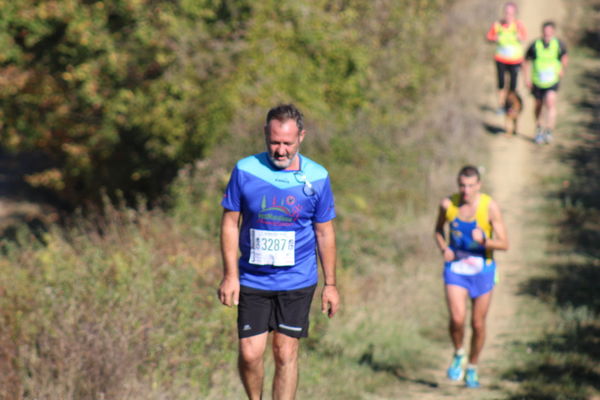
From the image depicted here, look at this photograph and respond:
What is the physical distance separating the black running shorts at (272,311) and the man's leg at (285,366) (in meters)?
0.05

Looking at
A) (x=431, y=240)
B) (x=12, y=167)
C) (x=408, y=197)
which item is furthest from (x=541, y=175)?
(x=12, y=167)

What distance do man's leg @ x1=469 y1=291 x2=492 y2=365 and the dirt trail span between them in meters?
0.39

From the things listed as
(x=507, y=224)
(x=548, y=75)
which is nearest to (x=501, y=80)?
(x=548, y=75)

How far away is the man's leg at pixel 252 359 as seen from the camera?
16.3 ft

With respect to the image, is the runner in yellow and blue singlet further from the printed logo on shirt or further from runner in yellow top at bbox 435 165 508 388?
the printed logo on shirt

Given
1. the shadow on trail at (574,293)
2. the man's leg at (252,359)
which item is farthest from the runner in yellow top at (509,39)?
the man's leg at (252,359)

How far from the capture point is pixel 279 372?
16.6 feet

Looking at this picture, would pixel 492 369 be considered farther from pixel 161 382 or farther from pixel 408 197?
pixel 408 197

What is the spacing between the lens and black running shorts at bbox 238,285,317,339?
495 centimetres

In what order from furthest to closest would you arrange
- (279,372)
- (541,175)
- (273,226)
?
(541,175), (279,372), (273,226)

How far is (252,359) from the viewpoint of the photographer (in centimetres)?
498

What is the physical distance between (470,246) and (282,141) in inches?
101

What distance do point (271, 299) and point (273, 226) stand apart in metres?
0.51

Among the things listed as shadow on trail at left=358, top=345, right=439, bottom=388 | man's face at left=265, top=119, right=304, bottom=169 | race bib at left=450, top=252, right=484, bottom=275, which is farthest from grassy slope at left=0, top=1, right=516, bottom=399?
man's face at left=265, top=119, right=304, bottom=169
